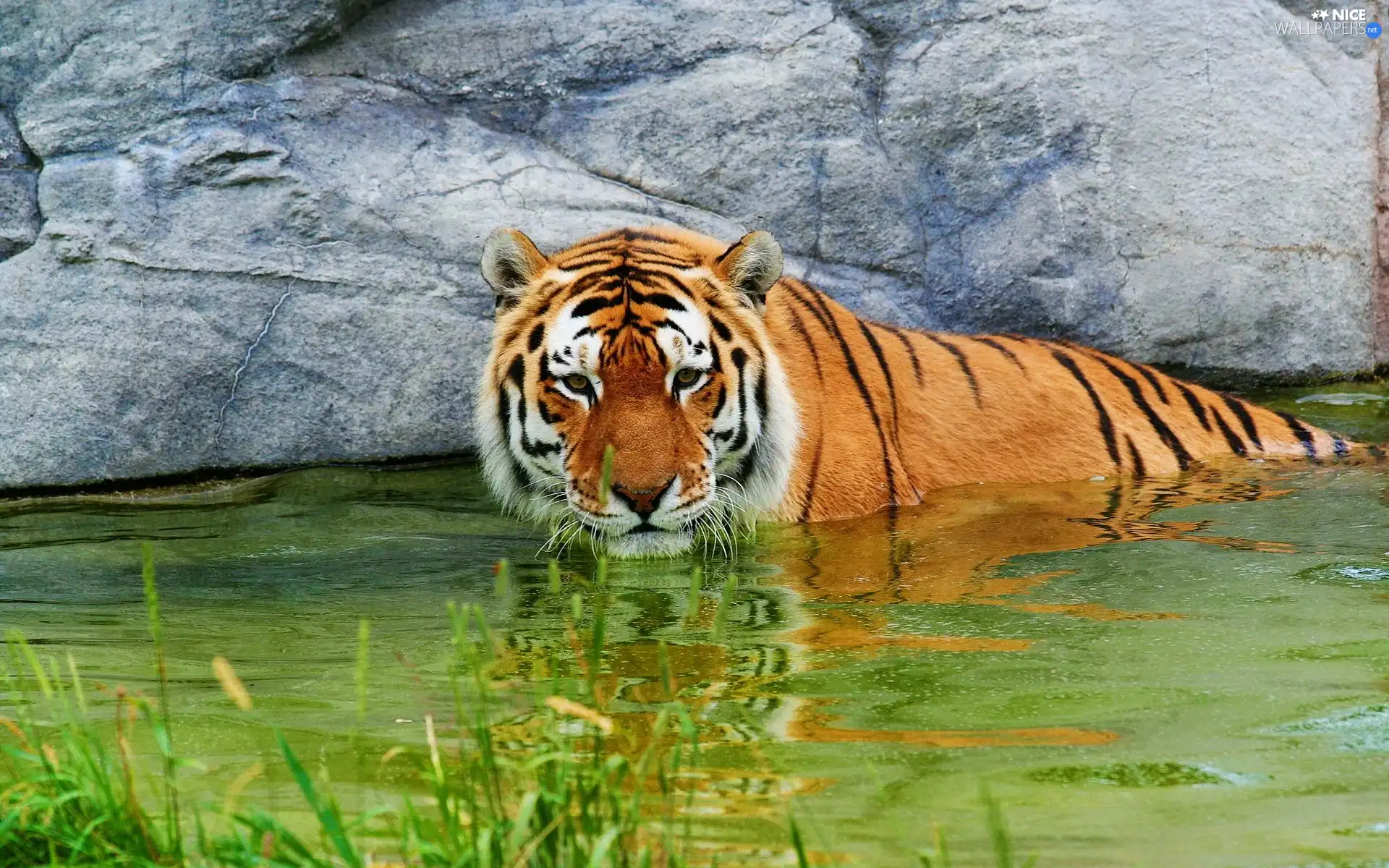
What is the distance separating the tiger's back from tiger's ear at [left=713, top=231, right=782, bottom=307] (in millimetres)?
167

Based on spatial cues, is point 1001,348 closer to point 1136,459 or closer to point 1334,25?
point 1136,459

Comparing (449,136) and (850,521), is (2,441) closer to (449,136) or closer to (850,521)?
(449,136)

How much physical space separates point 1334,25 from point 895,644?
167 inches

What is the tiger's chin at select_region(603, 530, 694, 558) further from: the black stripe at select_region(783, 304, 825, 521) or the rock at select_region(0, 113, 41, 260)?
the rock at select_region(0, 113, 41, 260)

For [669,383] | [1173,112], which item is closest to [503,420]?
[669,383]

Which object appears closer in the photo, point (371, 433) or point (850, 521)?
point (850, 521)

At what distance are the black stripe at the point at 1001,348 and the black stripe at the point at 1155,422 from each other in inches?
14.4

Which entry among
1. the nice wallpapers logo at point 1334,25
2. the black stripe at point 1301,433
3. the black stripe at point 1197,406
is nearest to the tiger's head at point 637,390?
the black stripe at point 1197,406

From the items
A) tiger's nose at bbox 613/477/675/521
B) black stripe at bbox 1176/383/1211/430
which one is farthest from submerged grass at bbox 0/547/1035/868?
black stripe at bbox 1176/383/1211/430

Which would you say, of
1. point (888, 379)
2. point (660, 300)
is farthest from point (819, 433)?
point (660, 300)

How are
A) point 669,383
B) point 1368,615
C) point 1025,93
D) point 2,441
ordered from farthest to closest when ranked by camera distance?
1. point 1025,93
2. point 2,441
3. point 669,383
4. point 1368,615

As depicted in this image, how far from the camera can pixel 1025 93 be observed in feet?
17.9

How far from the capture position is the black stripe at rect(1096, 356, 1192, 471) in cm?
478

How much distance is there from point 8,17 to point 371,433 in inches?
71.5
